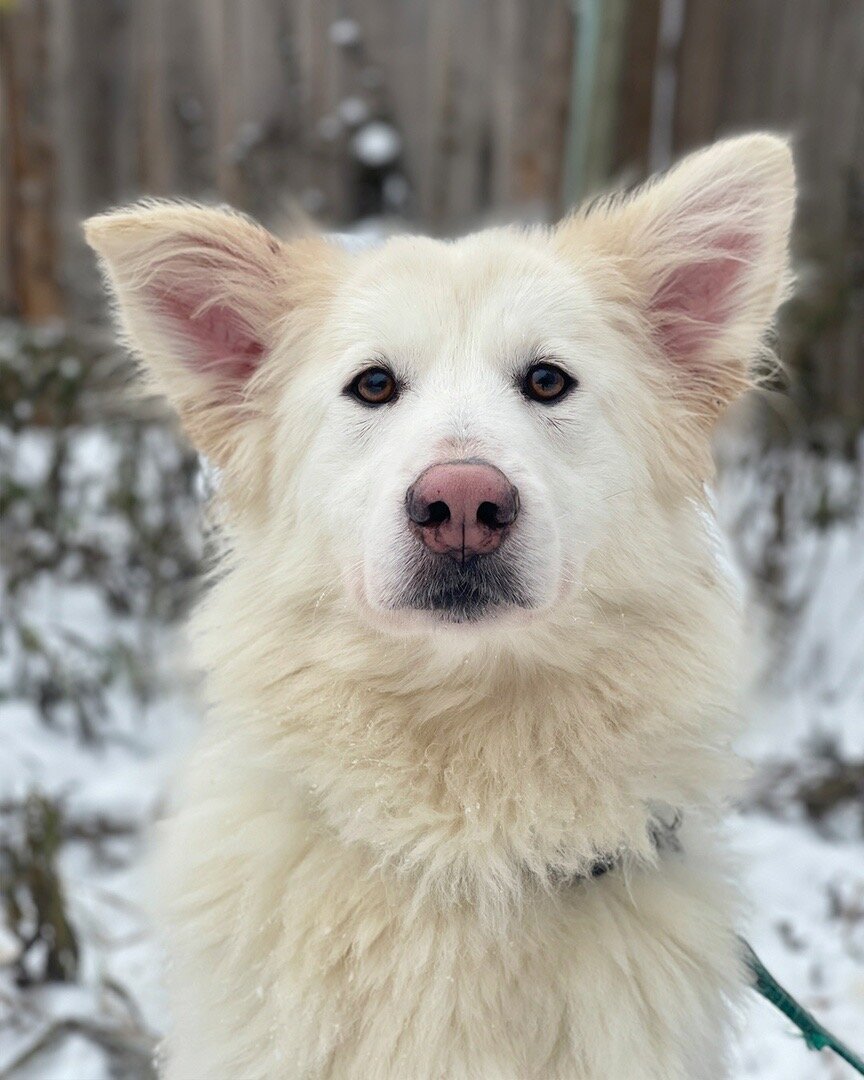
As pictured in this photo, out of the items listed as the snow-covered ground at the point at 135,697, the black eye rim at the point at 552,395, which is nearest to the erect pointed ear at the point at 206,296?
the black eye rim at the point at 552,395

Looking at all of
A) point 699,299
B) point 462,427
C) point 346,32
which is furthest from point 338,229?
point 462,427

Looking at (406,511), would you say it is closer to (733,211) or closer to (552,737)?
(552,737)

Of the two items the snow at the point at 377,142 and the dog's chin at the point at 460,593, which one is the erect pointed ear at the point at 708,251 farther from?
the snow at the point at 377,142

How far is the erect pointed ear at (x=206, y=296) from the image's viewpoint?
2334 mm

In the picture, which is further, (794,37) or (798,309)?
(794,37)

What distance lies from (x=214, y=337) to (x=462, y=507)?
93cm

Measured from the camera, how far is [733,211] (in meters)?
2.37

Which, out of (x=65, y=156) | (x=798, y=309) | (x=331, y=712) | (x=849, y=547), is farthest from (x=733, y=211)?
(x=65, y=156)

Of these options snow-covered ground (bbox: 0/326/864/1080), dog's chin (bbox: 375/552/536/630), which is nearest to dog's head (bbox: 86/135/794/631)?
dog's chin (bbox: 375/552/536/630)

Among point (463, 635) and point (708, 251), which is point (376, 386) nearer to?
point (463, 635)

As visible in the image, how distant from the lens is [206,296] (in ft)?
8.25

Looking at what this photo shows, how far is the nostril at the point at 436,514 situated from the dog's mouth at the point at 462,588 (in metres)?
0.07

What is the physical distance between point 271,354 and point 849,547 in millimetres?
3525

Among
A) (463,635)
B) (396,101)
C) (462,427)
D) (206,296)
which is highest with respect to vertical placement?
(396,101)
